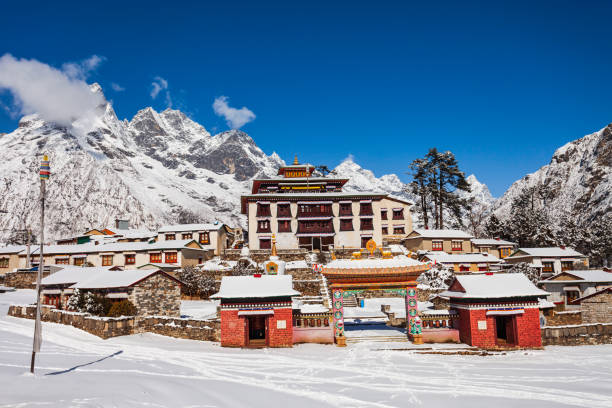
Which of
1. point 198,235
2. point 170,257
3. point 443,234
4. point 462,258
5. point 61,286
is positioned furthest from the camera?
point 198,235

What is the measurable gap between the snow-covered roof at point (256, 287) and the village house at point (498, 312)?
9175 mm

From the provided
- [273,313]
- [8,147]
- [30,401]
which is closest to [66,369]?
[30,401]

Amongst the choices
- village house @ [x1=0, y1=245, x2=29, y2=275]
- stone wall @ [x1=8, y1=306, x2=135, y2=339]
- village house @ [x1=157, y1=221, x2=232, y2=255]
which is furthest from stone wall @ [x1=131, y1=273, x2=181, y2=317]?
village house @ [x1=0, y1=245, x2=29, y2=275]

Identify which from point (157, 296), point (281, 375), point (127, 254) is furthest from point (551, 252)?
point (127, 254)

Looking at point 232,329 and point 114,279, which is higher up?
point 114,279

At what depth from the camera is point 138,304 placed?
25.6 meters

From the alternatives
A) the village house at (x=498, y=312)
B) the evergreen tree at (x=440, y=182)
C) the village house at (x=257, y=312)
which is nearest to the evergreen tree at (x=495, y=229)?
the evergreen tree at (x=440, y=182)

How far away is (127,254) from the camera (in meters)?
47.5

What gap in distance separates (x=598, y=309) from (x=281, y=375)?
89.0 ft

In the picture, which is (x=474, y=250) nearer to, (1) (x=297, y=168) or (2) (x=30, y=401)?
(1) (x=297, y=168)

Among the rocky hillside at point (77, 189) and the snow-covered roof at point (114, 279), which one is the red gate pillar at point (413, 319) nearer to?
the snow-covered roof at point (114, 279)

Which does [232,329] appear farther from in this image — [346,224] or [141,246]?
[346,224]

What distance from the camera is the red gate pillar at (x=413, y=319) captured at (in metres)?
20.9

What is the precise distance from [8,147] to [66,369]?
544ft
